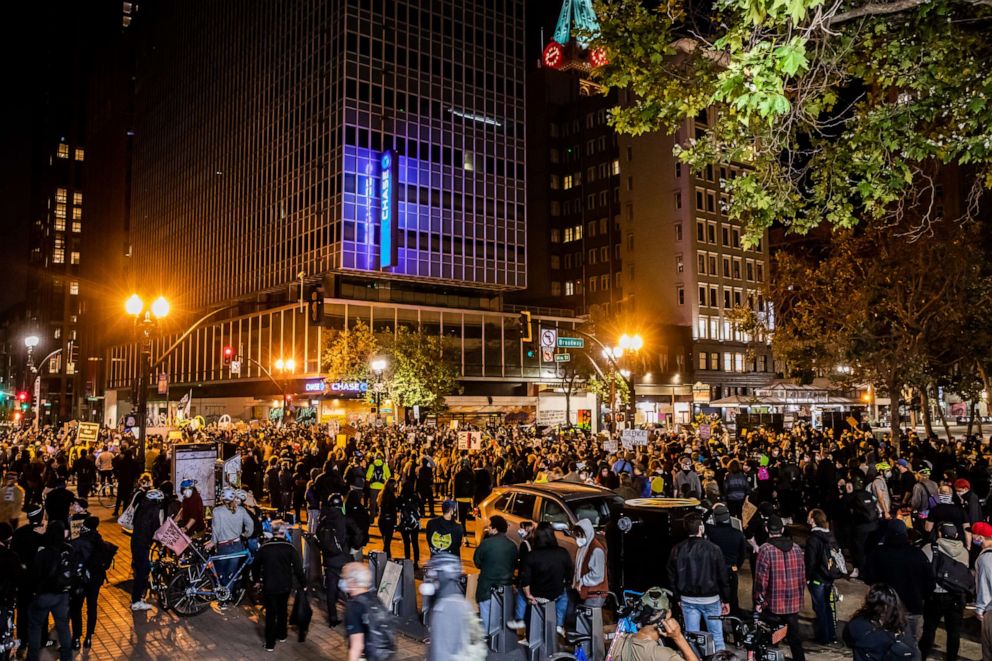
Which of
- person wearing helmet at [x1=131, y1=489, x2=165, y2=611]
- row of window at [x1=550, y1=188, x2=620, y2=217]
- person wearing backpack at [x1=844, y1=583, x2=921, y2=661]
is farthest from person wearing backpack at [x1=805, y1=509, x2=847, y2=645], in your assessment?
row of window at [x1=550, y1=188, x2=620, y2=217]

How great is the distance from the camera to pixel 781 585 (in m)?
8.11

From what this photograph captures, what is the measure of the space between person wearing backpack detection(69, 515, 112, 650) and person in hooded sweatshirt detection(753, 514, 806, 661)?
7.93 meters

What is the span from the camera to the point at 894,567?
828 cm

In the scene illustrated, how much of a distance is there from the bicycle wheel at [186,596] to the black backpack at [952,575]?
988cm

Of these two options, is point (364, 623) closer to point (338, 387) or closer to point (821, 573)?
point (821, 573)

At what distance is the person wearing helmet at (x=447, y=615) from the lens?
562 cm

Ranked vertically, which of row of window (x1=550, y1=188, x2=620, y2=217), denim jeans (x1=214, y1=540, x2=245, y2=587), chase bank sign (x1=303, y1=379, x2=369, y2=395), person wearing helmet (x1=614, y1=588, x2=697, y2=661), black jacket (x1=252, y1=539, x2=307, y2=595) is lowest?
denim jeans (x1=214, y1=540, x2=245, y2=587)

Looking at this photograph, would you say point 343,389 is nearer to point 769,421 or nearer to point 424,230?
point 424,230

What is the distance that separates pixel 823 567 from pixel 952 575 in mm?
1378

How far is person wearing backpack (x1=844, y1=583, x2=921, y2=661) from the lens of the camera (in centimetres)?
550

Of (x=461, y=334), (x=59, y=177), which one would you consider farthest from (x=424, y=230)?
(x=59, y=177)

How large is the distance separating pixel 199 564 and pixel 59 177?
151842mm

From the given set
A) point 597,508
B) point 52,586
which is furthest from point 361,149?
point 52,586

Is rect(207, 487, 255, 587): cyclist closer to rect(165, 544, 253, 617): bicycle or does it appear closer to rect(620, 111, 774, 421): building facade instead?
rect(165, 544, 253, 617): bicycle
